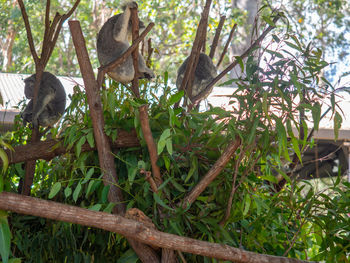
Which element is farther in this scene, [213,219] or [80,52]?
[80,52]

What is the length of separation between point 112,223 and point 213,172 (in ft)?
1.06

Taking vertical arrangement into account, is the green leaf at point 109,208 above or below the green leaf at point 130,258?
above

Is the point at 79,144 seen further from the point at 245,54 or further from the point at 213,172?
the point at 245,54

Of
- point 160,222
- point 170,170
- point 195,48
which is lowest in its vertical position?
point 160,222

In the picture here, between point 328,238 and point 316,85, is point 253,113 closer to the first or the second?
point 316,85

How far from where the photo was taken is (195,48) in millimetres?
1643

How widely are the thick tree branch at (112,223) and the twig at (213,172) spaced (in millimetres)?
156

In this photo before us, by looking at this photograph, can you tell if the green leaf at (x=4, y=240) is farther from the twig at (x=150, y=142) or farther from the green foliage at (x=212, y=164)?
the twig at (x=150, y=142)

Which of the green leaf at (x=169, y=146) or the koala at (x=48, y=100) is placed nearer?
the green leaf at (x=169, y=146)

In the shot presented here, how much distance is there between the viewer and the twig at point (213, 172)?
1.20 m

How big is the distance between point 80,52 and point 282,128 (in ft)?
2.12

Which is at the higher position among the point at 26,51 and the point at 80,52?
the point at 26,51

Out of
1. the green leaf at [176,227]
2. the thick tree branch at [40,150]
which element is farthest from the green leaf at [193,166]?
the thick tree branch at [40,150]

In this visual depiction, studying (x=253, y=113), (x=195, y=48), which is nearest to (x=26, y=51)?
(x=195, y=48)
